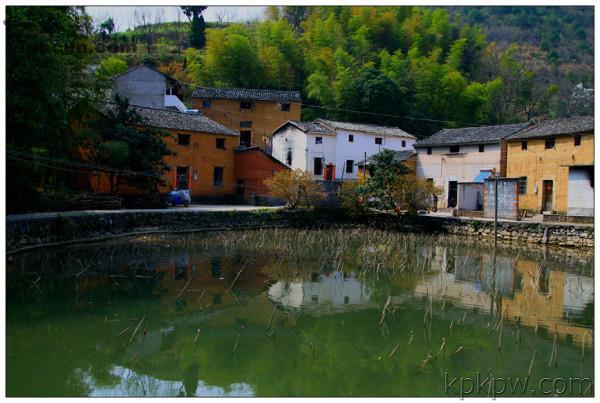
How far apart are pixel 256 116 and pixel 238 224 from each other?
1722 centimetres

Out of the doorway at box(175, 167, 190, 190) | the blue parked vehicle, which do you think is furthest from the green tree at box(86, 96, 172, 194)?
the doorway at box(175, 167, 190, 190)

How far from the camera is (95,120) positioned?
23.8 m

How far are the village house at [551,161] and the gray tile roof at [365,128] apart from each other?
436 inches

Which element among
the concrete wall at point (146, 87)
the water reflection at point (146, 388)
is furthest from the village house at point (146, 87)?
the water reflection at point (146, 388)

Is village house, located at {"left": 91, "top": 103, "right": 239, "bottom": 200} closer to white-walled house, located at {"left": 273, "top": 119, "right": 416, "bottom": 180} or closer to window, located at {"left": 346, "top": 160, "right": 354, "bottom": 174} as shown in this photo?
white-walled house, located at {"left": 273, "top": 119, "right": 416, "bottom": 180}

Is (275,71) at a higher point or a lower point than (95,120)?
higher

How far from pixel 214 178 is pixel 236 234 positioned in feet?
32.7

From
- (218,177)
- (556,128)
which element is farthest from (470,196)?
(218,177)

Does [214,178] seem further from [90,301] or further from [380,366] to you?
[380,366]

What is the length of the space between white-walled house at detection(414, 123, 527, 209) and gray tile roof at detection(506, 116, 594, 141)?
2.71ft

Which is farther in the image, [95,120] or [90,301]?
[95,120]

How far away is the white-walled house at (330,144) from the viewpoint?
35.1 m

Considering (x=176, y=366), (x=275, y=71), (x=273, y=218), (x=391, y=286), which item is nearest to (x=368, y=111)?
(x=275, y=71)
